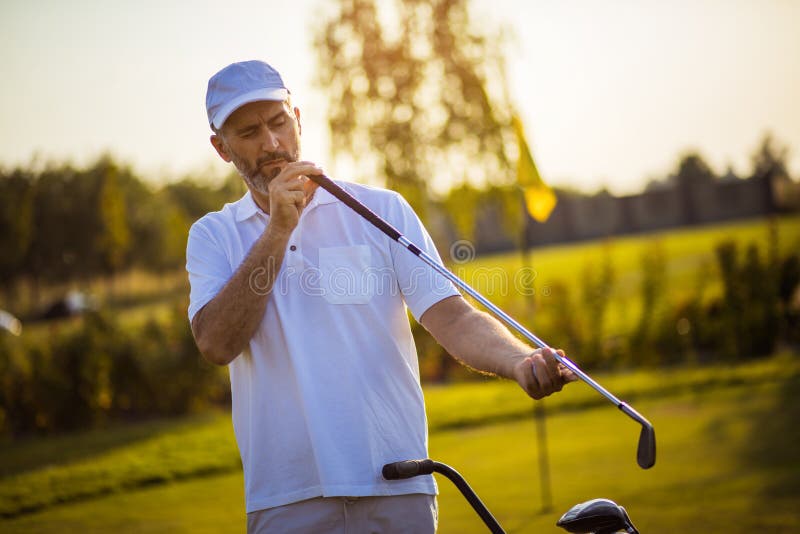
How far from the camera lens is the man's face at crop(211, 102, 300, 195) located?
2543 mm

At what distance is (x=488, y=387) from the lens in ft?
39.2

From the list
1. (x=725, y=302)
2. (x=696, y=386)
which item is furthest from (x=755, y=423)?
(x=725, y=302)

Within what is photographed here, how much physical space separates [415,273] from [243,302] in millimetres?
470

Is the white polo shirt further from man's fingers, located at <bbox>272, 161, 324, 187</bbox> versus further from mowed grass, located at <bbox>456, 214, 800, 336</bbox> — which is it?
mowed grass, located at <bbox>456, 214, 800, 336</bbox>

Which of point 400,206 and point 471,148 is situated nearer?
point 400,206

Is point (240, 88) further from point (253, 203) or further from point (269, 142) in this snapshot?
point (253, 203)

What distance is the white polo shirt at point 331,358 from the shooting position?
7.81 ft

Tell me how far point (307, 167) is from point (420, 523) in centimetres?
95

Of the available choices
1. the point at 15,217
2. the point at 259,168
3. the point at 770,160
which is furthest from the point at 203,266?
the point at 770,160

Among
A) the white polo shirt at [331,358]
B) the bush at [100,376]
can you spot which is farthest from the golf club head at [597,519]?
the bush at [100,376]

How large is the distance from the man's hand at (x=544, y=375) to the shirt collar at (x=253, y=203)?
2.70ft

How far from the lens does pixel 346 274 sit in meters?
2.48

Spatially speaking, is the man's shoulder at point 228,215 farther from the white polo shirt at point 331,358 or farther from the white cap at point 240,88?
the white cap at point 240,88

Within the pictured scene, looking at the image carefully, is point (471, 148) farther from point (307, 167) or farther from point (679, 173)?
point (307, 167)
